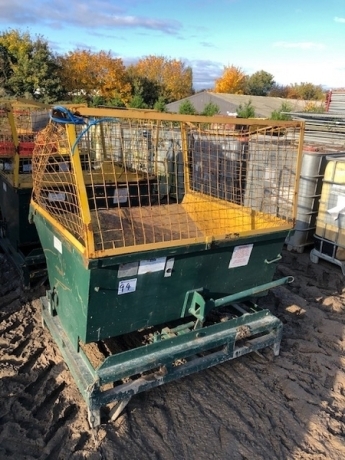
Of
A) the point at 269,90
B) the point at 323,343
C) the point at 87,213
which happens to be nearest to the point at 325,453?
the point at 323,343

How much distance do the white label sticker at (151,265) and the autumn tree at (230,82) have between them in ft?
197

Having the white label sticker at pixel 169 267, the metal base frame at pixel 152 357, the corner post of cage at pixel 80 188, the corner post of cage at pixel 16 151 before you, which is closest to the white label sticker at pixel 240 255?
the metal base frame at pixel 152 357

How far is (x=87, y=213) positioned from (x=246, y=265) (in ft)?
5.56

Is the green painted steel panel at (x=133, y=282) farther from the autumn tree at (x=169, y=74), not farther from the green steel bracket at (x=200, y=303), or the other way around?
the autumn tree at (x=169, y=74)

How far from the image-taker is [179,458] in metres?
2.76

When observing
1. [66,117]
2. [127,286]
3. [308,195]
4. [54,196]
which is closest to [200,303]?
[127,286]

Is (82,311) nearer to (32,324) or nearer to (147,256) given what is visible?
(147,256)

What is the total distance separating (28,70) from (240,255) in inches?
1200

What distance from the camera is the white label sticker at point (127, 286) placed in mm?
2896

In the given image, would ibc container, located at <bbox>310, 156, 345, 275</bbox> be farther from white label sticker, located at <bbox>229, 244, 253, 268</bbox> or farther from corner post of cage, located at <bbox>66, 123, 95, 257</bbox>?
corner post of cage, located at <bbox>66, 123, 95, 257</bbox>

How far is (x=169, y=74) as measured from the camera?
53.2 metres

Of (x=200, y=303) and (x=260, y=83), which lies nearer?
(x=200, y=303)

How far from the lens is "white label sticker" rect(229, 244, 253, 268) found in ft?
11.4

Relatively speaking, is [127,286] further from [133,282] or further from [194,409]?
[194,409]
